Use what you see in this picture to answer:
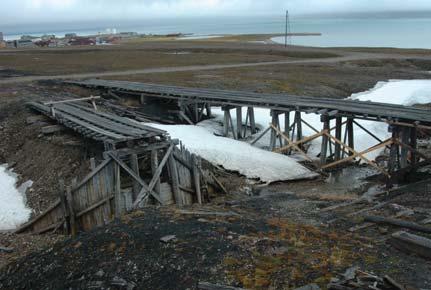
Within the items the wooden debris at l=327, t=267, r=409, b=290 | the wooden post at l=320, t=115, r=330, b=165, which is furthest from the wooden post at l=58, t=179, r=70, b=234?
the wooden post at l=320, t=115, r=330, b=165

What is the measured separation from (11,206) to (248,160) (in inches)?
366

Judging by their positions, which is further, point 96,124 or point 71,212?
point 96,124

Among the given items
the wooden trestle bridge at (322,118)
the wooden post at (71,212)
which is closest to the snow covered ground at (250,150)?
the wooden trestle bridge at (322,118)

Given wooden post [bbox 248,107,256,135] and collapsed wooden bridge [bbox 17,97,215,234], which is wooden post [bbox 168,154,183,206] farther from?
wooden post [bbox 248,107,256,135]

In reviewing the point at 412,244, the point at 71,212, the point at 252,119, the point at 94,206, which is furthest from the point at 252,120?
the point at 412,244

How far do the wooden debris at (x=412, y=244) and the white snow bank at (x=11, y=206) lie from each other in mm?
11760

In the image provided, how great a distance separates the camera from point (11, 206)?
55.4 ft

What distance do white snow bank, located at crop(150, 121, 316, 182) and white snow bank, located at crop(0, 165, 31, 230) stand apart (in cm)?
703

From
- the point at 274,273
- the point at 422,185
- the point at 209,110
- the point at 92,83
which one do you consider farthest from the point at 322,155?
the point at 92,83

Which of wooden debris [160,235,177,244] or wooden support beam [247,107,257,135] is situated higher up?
wooden debris [160,235,177,244]

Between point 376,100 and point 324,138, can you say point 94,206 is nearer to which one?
point 324,138

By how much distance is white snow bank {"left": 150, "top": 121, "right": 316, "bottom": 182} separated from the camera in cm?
1958

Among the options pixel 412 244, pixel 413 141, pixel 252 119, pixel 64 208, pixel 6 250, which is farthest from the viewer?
pixel 252 119

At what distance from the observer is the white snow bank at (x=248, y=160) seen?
771 inches
